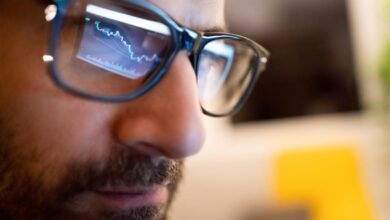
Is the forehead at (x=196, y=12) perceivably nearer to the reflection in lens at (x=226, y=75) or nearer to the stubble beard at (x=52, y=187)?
the reflection in lens at (x=226, y=75)

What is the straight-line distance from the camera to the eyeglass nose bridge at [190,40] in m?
0.67

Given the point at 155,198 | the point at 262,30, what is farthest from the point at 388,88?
the point at 155,198

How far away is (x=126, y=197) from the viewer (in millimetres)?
662

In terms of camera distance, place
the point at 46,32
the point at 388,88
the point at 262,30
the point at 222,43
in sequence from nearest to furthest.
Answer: the point at 46,32, the point at 222,43, the point at 388,88, the point at 262,30

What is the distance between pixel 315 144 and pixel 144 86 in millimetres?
1288

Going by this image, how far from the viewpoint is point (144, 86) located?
64 centimetres

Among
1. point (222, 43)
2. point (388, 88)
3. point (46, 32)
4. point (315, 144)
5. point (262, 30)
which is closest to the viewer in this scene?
point (46, 32)

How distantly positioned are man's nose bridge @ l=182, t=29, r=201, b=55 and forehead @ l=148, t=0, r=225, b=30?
21mm

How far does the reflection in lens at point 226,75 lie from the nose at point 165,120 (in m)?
0.18

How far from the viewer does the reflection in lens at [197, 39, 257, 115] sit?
87 cm

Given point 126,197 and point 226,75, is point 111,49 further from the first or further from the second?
point 226,75

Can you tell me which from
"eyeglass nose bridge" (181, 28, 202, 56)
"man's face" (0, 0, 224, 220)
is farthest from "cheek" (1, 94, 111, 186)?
"eyeglass nose bridge" (181, 28, 202, 56)

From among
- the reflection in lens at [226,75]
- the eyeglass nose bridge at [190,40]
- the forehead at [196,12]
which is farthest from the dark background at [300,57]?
the eyeglass nose bridge at [190,40]

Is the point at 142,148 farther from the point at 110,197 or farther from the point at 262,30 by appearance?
the point at 262,30
